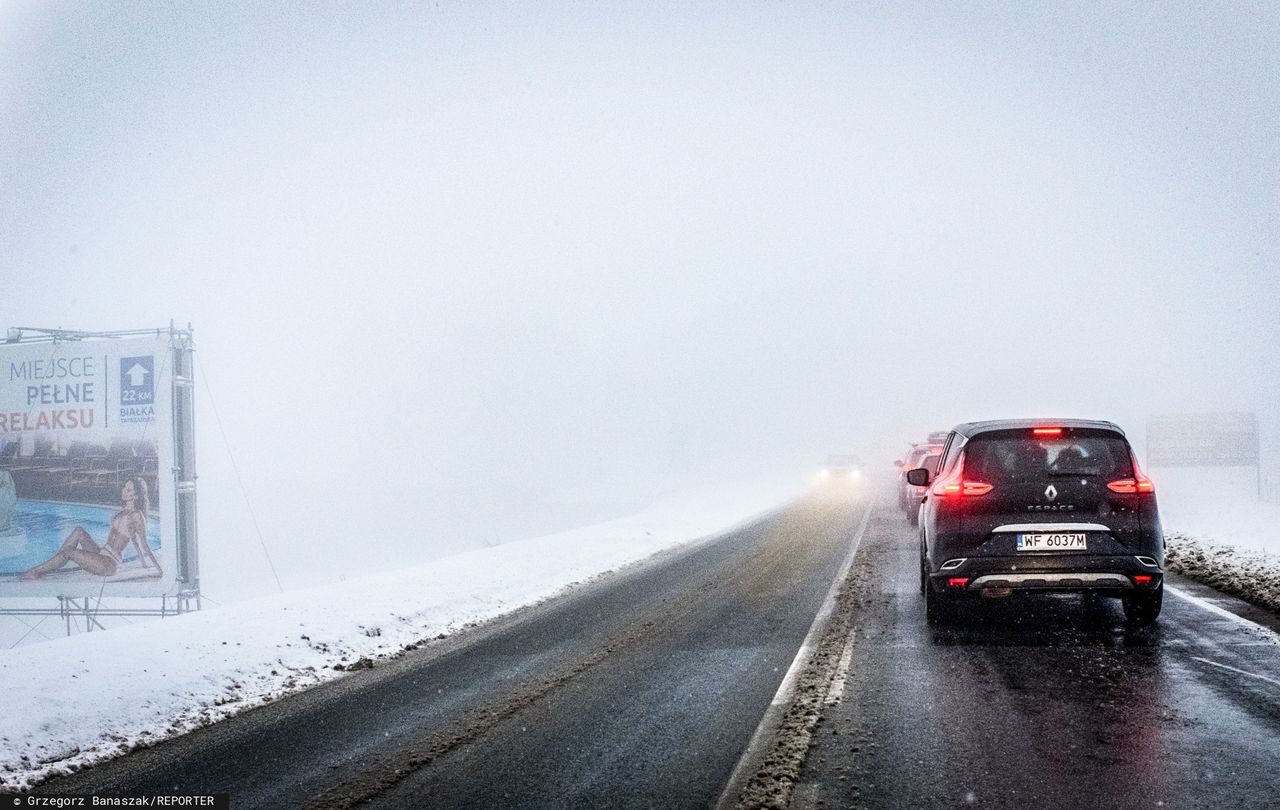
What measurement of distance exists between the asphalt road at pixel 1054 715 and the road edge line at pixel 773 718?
0.85 feet

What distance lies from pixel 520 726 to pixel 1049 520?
16.2 feet

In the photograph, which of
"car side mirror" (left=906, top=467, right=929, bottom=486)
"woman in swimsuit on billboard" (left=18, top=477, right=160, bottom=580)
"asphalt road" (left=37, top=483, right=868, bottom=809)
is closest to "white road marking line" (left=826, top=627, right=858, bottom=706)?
"asphalt road" (left=37, top=483, right=868, bottom=809)

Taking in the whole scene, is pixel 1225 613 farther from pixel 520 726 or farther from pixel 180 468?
pixel 180 468

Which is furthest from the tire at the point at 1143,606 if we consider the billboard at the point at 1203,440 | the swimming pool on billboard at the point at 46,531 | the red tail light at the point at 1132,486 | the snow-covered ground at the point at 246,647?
the billboard at the point at 1203,440

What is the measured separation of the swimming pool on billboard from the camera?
27984mm

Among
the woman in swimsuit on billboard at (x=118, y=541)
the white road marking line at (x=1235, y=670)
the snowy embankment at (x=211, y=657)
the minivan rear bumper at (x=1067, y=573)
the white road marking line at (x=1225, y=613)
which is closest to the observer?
the snowy embankment at (x=211, y=657)

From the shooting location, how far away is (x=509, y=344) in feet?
650

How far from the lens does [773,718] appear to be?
492cm

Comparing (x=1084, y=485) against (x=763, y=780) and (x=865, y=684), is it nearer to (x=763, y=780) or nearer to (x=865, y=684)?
(x=865, y=684)

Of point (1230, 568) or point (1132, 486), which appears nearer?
point (1132, 486)

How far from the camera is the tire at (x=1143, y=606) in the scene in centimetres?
728

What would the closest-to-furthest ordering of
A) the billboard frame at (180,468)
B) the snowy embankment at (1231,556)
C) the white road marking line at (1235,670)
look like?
the white road marking line at (1235,670) < the snowy embankment at (1231,556) < the billboard frame at (180,468)

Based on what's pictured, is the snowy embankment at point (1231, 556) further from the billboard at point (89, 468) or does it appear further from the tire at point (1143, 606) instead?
the billboard at point (89, 468)

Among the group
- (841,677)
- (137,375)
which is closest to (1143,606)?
(841,677)
